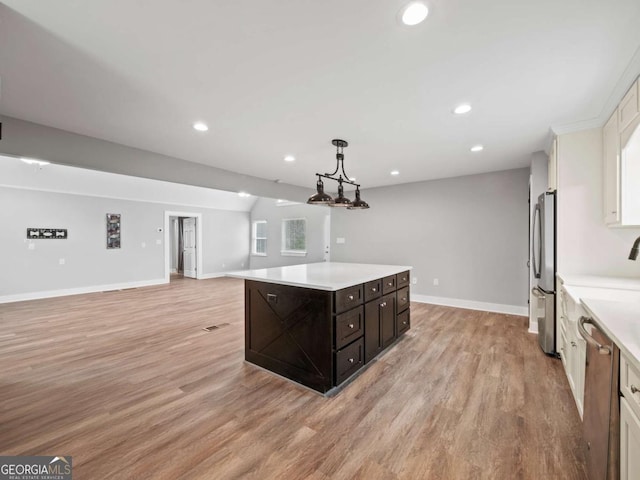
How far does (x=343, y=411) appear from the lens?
2.11 meters

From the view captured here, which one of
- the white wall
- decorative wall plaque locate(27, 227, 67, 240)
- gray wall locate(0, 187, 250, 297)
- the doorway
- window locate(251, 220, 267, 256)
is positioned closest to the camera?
the white wall

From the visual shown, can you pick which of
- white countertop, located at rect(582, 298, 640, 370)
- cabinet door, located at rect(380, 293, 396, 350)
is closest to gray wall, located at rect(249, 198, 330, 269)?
cabinet door, located at rect(380, 293, 396, 350)

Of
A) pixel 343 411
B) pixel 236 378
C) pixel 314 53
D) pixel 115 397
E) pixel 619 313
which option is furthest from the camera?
pixel 236 378

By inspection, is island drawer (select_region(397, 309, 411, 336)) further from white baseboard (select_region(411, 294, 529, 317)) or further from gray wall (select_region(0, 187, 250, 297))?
gray wall (select_region(0, 187, 250, 297))

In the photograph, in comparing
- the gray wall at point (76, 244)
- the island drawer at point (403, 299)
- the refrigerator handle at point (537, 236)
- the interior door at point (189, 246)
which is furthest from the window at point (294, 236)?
the refrigerator handle at point (537, 236)

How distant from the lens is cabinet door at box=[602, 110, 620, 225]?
2.27m

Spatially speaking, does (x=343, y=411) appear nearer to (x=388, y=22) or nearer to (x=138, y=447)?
(x=138, y=447)

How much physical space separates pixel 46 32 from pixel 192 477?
2.58 m

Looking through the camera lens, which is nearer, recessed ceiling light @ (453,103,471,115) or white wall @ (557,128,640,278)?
recessed ceiling light @ (453,103,471,115)

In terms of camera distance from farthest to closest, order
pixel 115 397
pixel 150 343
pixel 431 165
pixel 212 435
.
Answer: pixel 431 165 → pixel 150 343 → pixel 115 397 → pixel 212 435

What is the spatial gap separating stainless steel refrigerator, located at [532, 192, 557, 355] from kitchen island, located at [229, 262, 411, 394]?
171 cm

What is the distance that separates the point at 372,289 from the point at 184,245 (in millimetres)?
8192

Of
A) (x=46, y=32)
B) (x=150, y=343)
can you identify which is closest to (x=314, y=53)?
(x=46, y=32)

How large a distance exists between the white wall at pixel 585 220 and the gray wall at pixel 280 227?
15.8 ft
